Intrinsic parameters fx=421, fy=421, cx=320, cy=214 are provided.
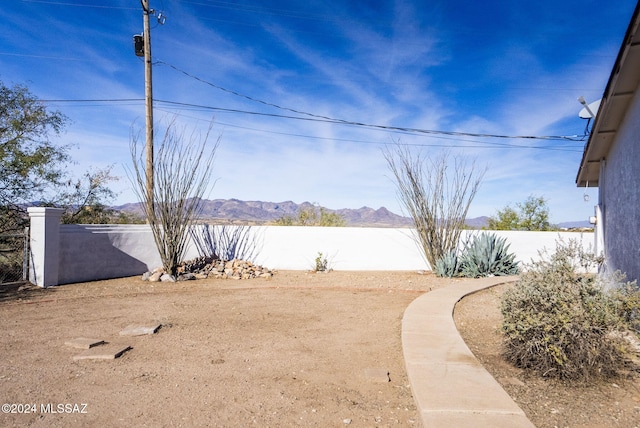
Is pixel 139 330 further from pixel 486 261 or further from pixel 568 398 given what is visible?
pixel 486 261

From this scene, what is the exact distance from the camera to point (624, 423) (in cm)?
324

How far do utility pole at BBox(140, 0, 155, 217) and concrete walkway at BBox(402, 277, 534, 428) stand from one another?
874cm

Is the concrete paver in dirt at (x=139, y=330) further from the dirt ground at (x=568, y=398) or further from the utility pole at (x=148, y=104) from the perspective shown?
the utility pole at (x=148, y=104)

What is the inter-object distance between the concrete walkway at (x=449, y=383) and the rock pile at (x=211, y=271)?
7.08 meters

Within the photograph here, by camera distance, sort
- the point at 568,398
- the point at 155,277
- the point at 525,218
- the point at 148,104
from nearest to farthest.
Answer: the point at 568,398
the point at 155,277
the point at 148,104
the point at 525,218

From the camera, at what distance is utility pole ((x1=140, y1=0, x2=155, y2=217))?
12.2 meters

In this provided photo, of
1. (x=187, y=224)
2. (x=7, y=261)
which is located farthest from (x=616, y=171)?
(x=7, y=261)

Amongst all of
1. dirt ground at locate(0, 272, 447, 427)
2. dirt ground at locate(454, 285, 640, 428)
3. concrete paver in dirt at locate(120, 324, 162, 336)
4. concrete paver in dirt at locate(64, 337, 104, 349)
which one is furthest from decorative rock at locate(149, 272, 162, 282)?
dirt ground at locate(454, 285, 640, 428)

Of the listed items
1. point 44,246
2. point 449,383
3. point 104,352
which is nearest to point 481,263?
point 449,383

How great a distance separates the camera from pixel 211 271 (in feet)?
41.2

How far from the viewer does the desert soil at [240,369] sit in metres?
3.41

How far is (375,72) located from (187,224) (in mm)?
10673

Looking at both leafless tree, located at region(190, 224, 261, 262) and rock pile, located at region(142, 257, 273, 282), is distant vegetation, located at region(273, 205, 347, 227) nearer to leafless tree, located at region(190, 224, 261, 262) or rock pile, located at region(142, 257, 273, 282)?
leafless tree, located at region(190, 224, 261, 262)

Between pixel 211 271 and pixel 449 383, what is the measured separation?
9.82 metres
